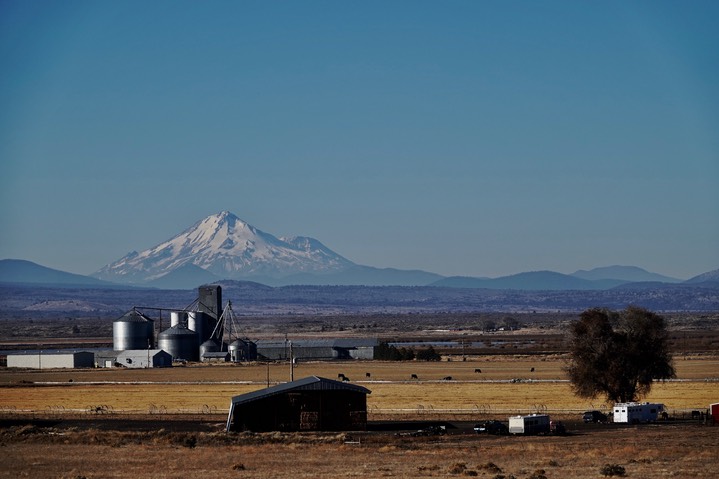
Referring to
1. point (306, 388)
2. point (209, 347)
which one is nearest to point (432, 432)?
point (306, 388)

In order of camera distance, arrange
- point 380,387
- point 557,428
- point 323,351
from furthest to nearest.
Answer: point 323,351, point 380,387, point 557,428

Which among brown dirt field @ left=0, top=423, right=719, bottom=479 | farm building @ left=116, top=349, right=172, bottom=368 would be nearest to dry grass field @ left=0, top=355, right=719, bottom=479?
brown dirt field @ left=0, top=423, right=719, bottom=479

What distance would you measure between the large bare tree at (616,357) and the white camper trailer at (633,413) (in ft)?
24.2

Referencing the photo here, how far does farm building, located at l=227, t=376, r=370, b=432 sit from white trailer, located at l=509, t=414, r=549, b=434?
799 centimetres

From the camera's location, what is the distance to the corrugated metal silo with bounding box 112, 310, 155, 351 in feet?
472

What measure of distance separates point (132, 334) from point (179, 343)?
6520 millimetres

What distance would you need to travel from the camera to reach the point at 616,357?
2608 inches

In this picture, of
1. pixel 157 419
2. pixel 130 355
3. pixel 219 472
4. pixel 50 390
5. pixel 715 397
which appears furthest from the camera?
pixel 130 355

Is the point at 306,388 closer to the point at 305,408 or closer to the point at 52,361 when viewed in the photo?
the point at 305,408

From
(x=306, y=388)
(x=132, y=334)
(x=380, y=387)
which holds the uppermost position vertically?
(x=132, y=334)

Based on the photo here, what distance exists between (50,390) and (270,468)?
53.6 meters

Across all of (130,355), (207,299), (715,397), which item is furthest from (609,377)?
(207,299)

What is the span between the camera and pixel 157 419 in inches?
2499

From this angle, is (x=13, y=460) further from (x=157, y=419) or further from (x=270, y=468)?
(x=157, y=419)
